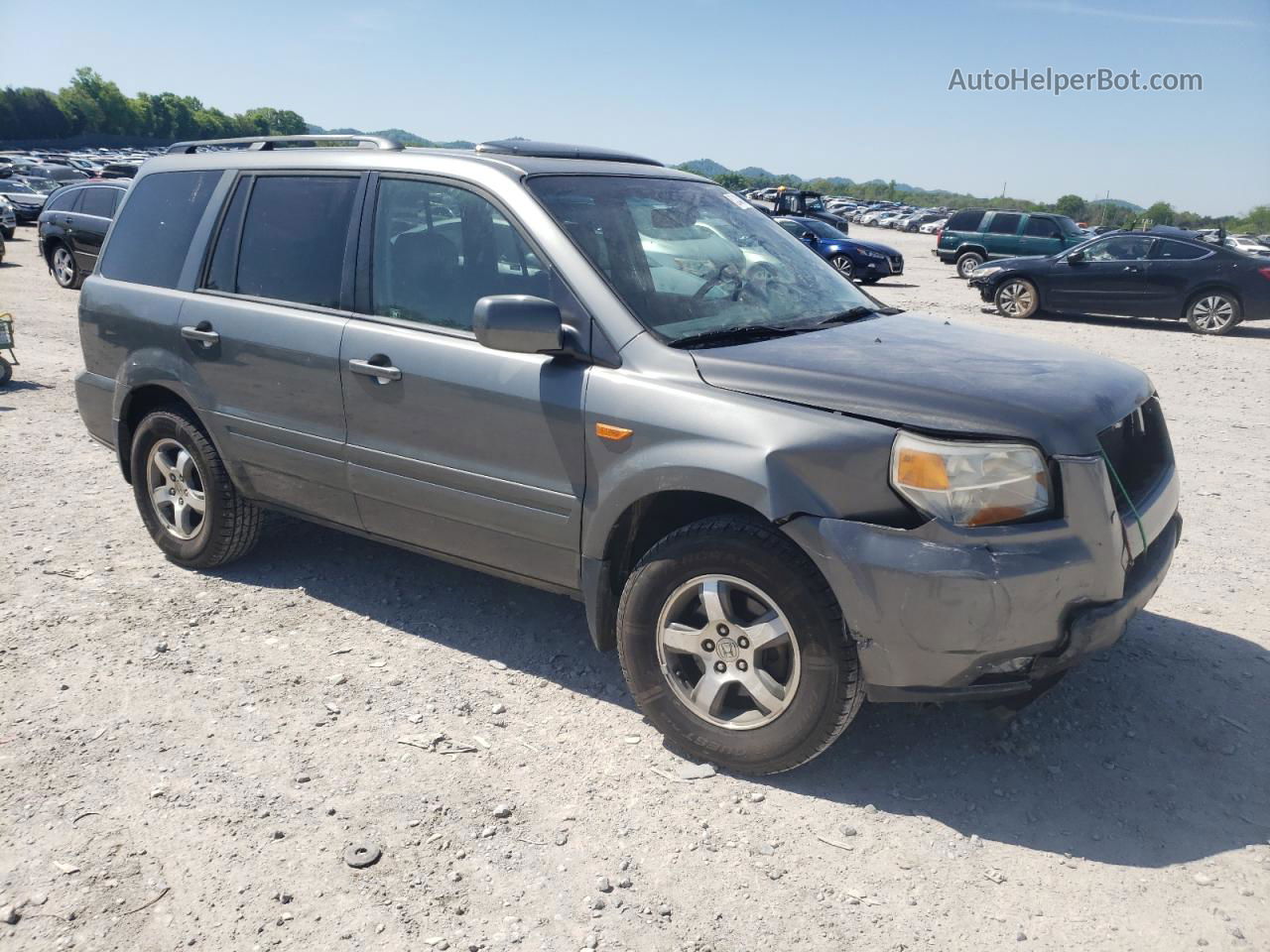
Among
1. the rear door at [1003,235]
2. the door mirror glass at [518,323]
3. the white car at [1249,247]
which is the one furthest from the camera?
the white car at [1249,247]

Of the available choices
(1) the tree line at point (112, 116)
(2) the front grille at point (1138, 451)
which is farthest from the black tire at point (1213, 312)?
(1) the tree line at point (112, 116)

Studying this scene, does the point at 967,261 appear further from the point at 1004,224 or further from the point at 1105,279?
the point at 1105,279

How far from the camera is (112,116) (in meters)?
136

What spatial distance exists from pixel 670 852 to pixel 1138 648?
2391mm

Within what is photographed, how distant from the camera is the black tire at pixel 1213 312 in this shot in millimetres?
15172

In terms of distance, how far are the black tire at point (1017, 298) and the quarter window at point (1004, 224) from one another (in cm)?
815


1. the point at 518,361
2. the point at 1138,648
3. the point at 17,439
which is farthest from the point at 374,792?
the point at 17,439

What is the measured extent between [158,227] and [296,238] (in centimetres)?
107

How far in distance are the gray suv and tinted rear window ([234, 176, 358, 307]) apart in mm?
14

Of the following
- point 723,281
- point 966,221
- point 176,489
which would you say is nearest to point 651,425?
point 723,281

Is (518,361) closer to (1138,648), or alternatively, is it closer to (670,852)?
(670,852)

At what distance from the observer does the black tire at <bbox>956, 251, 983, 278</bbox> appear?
79.8 feet

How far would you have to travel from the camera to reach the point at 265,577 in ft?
16.1

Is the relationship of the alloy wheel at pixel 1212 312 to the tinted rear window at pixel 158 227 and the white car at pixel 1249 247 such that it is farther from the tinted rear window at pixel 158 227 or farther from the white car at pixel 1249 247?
the tinted rear window at pixel 158 227
